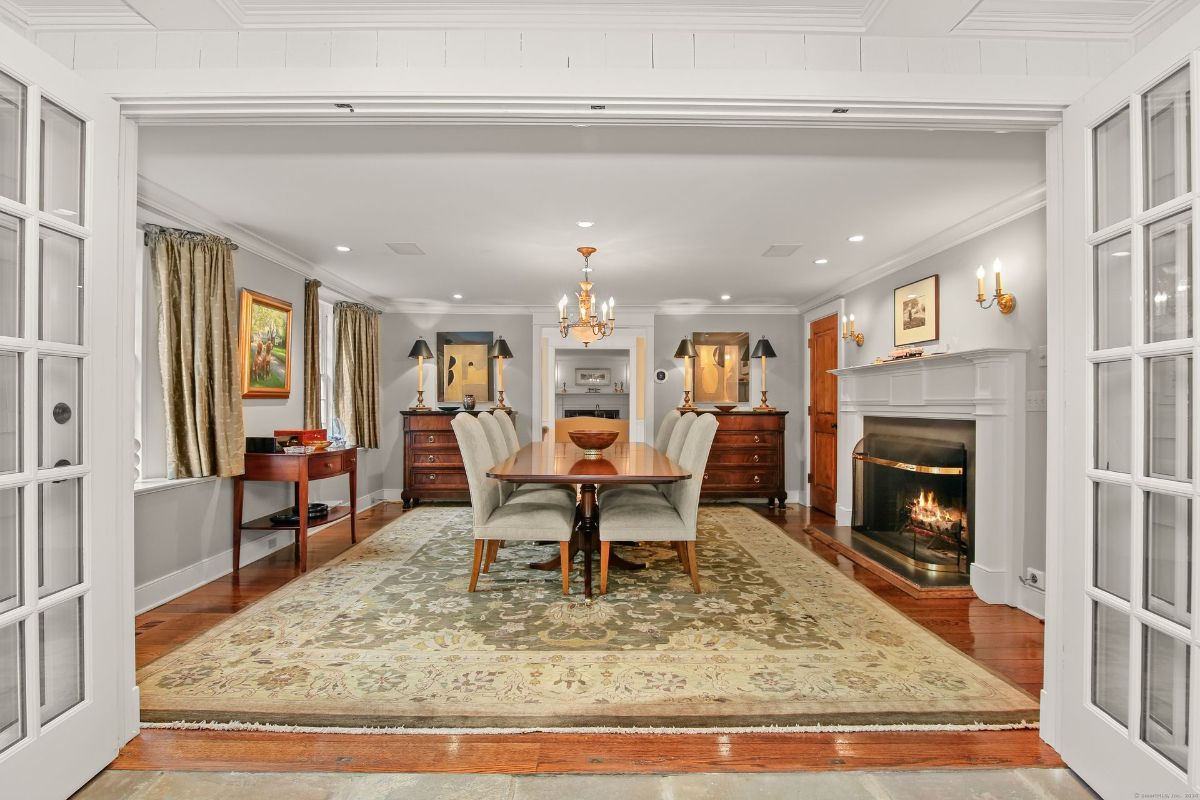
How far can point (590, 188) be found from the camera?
300 centimetres

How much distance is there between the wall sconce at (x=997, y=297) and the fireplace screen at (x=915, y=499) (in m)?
0.86

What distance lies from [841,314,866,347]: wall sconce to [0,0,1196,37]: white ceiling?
3.34 metres

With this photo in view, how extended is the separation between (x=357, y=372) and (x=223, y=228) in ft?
7.18

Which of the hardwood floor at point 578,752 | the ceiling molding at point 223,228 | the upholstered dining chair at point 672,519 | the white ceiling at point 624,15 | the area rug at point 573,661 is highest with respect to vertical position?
the white ceiling at point 624,15

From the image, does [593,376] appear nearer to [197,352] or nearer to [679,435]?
[679,435]

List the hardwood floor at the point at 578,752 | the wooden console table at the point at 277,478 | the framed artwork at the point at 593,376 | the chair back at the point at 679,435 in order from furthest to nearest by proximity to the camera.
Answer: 1. the framed artwork at the point at 593,376
2. the chair back at the point at 679,435
3. the wooden console table at the point at 277,478
4. the hardwood floor at the point at 578,752

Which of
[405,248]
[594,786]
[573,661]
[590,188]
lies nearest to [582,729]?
[594,786]

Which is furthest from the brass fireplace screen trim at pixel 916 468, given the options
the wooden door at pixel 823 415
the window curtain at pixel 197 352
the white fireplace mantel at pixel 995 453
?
the window curtain at pixel 197 352

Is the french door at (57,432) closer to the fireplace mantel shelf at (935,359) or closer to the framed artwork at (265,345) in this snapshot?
the framed artwork at (265,345)

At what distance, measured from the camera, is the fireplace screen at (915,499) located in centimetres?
353

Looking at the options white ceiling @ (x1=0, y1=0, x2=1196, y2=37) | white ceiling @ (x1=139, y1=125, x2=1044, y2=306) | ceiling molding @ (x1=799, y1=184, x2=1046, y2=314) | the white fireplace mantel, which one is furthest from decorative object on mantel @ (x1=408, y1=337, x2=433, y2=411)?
the white fireplace mantel

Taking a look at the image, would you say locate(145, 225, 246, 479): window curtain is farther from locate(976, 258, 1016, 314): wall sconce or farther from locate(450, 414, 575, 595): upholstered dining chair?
locate(976, 258, 1016, 314): wall sconce

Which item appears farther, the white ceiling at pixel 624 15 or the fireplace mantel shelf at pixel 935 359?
the fireplace mantel shelf at pixel 935 359

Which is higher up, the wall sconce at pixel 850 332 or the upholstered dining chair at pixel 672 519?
the wall sconce at pixel 850 332
